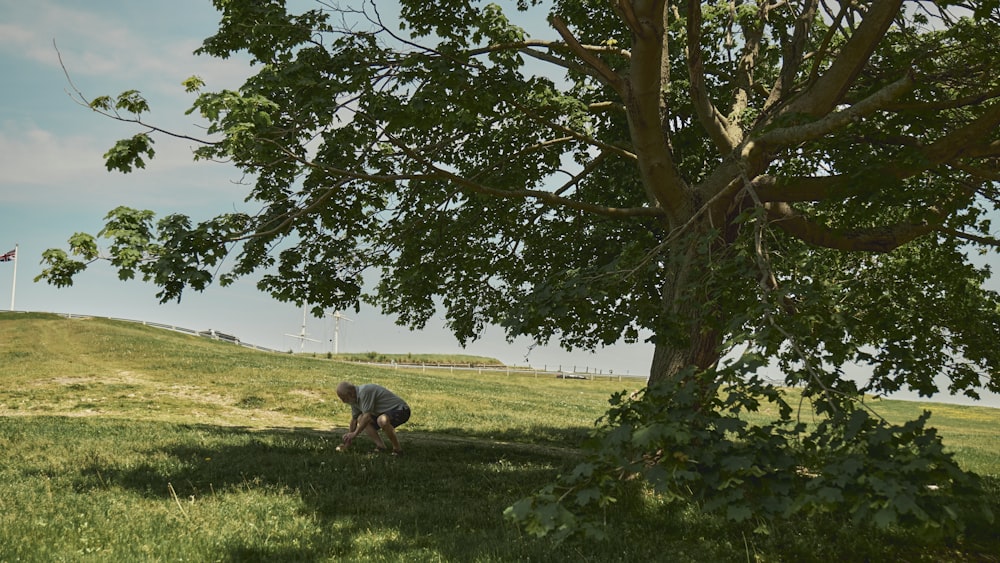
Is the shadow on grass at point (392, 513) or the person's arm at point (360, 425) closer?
the shadow on grass at point (392, 513)

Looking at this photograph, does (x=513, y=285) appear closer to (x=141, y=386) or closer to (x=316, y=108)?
(x=316, y=108)

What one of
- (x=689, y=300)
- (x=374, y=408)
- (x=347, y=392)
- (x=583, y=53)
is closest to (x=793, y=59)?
(x=583, y=53)

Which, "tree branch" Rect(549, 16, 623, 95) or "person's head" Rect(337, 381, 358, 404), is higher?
"tree branch" Rect(549, 16, 623, 95)

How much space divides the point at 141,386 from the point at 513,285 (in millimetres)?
→ 17417

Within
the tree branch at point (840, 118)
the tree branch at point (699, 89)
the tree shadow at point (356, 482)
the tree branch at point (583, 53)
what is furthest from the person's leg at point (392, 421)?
the tree branch at point (840, 118)

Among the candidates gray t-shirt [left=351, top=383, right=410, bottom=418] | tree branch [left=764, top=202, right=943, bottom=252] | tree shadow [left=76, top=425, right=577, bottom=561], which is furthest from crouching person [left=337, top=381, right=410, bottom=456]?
tree branch [left=764, top=202, right=943, bottom=252]

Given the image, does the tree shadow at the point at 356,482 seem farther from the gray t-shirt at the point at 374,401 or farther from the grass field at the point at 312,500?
the gray t-shirt at the point at 374,401

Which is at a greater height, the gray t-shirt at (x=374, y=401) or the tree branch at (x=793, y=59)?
the tree branch at (x=793, y=59)

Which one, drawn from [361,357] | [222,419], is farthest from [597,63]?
[361,357]

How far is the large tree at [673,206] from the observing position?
20.2 ft

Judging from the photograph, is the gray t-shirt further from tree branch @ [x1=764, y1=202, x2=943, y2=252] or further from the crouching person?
tree branch @ [x1=764, y1=202, x2=943, y2=252]

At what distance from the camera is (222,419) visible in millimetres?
21750

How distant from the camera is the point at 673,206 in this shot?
39.5 feet

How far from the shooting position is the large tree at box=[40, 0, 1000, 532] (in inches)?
243
